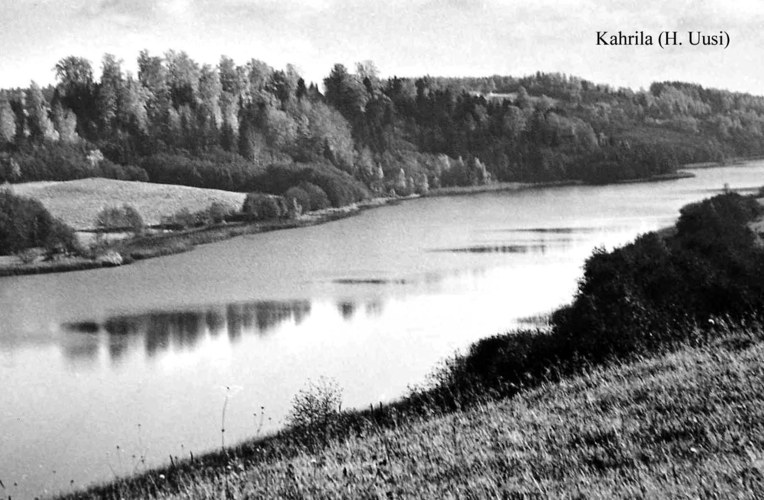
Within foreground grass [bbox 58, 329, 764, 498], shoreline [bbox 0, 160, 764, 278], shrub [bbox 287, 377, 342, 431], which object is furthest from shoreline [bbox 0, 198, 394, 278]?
foreground grass [bbox 58, 329, 764, 498]

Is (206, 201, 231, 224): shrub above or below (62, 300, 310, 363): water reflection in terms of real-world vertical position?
above

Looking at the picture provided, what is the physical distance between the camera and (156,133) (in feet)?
44.4

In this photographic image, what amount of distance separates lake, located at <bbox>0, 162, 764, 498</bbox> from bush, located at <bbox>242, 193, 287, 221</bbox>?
0.48 metres

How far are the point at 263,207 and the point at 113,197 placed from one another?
108 inches

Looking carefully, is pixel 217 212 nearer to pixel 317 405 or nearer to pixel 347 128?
pixel 347 128

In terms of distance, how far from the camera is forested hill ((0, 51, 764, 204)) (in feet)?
38.1

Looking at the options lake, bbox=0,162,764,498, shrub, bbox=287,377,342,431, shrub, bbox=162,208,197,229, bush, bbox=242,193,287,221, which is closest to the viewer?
shrub, bbox=287,377,342,431

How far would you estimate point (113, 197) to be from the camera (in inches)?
470

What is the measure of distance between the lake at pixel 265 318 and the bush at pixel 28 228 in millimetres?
508

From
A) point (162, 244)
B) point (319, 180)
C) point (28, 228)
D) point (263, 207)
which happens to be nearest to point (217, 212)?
point (263, 207)

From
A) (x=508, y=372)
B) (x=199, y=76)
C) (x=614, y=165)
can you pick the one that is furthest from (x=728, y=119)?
(x=199, y=76)

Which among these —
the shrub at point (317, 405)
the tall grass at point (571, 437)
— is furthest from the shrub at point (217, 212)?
the tall grass at point (571, 437)

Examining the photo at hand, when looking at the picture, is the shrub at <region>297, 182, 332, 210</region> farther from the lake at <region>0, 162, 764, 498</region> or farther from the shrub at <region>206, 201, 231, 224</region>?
the shrub at <region>206, 201, 231, 224</region>

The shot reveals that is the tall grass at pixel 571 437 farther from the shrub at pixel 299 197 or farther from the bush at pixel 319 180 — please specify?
the bush at pixel 319 180
